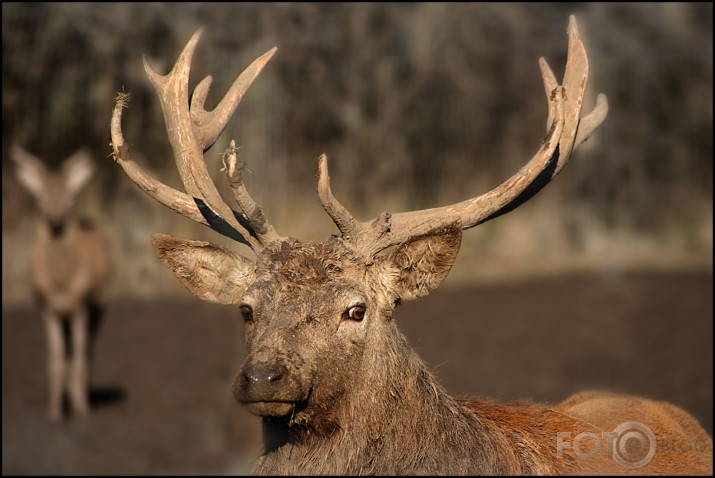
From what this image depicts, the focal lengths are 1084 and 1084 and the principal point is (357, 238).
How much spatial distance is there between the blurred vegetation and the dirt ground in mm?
1507

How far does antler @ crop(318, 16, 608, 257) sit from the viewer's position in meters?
5.29

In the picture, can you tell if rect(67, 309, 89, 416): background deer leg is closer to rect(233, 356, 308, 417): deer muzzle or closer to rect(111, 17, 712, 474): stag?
rect(111, 17, 712, 474): stag

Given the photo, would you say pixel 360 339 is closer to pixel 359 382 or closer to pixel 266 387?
pixel 359 382

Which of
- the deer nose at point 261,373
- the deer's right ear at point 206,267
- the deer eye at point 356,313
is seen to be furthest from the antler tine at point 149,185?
the deer nose at point 261,373

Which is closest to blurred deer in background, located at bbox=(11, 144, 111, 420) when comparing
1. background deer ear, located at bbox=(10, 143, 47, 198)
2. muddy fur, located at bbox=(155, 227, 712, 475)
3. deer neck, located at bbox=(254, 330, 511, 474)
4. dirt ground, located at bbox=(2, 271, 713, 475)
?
background deer ear, located at bbox=(10, 143, 47, 198)

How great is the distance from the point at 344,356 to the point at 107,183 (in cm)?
1371

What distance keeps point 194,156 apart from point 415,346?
6320mm

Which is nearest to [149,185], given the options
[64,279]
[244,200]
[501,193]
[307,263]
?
[244,200]

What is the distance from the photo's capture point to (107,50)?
46.3ft

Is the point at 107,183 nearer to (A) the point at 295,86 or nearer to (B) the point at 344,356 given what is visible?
(A) the point at 295,86

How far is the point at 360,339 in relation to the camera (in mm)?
5066

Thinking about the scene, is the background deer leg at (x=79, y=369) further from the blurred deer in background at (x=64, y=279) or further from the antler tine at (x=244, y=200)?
the antler tine at (x=244, y=200)

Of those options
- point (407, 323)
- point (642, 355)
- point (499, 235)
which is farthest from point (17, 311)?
point (642, 355)

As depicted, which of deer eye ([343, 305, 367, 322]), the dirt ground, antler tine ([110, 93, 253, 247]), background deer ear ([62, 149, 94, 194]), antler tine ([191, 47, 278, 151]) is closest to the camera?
deer eye ([343, 305, 367, 322])
